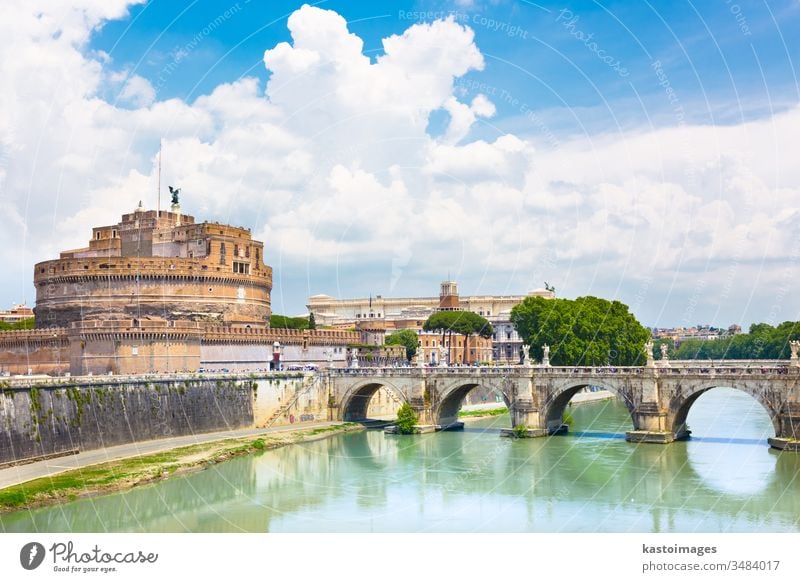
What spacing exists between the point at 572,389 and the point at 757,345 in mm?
50680

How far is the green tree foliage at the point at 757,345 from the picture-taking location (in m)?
79.4

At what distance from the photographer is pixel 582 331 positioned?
6397 centimetres

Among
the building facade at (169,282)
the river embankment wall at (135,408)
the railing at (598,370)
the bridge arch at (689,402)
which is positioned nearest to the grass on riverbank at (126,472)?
the river embankment wall at (135,408)

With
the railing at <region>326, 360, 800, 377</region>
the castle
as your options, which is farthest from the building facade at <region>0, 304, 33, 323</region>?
the railing at <region>326, 360, 800, 377</region>

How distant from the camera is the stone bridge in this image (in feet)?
133

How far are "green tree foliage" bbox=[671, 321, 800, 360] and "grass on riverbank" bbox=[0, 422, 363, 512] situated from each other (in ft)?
155

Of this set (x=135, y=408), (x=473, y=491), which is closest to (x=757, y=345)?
(x=473, y=491)

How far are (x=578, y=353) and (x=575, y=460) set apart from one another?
22.1 meters

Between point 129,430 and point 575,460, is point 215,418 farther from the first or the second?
point 575,460

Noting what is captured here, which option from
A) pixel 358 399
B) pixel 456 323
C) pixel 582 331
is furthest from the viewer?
pixel 456 323

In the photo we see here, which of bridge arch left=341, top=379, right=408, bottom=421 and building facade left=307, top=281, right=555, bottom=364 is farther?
building facade left=307, top=281, right=555, bottom=364

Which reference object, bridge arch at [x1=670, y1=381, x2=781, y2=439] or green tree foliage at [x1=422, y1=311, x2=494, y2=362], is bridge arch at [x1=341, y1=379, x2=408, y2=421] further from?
green tree foliage at [x1=422, y1=311, x2=494, y2=362]

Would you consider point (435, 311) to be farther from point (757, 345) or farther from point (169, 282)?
point (169, 282)

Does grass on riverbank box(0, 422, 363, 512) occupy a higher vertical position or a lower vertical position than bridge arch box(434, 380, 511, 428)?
lower
